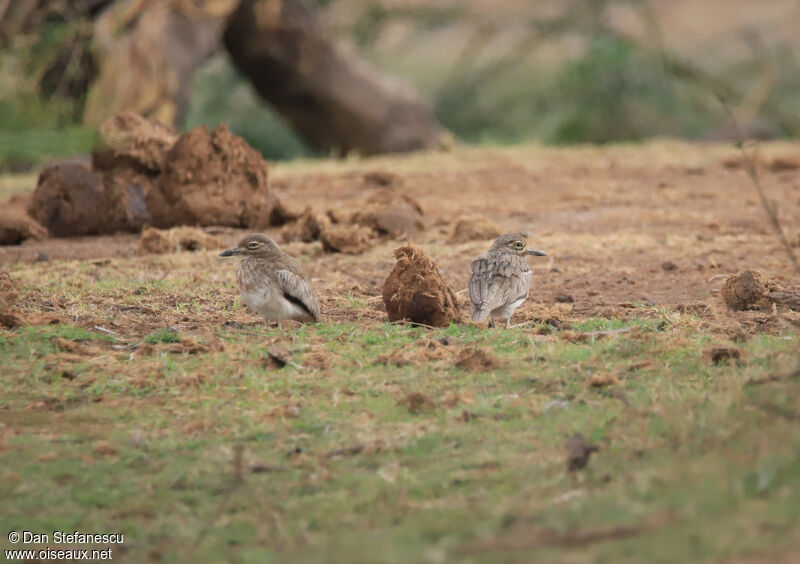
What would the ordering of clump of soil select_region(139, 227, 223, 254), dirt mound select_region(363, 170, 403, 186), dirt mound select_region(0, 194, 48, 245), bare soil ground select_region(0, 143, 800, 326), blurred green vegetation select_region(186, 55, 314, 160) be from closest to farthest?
bare soil ground select_region(0, 143, 800, 326) → clump of soil select_region(139, 227, 223, 254) → dirt mound select_region(0, 194, 48, 245) → dirt mound select_region(363, 170, 403, 186) → blurred green vegetation select_region(186, 55, 314, 160)

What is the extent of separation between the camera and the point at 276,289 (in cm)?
627

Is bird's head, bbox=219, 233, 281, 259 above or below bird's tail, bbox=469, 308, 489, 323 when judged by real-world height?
above

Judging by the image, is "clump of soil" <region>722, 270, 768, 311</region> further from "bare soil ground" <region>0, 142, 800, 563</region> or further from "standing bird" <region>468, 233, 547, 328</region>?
"standing bird" <region>468, 233, 547, 328</region>

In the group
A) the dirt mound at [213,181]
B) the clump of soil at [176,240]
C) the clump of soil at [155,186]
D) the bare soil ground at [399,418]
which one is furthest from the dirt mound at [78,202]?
the bare soil ground at [399,418]

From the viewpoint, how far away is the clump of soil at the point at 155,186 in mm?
9711

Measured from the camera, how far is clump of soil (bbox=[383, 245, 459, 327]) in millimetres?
6297

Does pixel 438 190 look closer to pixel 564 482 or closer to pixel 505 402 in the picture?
pixel 505 402

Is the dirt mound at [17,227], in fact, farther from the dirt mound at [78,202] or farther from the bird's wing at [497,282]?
the bird's wing at [497,282]

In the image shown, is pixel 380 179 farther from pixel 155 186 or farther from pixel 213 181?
pixel 155 186

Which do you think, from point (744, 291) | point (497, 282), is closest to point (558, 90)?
point (744, 291)

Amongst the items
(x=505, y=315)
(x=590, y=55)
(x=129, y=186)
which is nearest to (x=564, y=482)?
(x=505, y=315)

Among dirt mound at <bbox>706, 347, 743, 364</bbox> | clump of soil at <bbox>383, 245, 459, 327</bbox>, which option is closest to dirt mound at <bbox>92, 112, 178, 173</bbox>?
clump of soil at <bbox>383, 245, 459, 327</bbox>

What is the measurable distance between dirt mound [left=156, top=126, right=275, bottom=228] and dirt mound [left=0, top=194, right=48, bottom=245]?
0.98 meters

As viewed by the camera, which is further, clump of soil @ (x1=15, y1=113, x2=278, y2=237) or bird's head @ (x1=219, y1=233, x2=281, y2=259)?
clump of soil @ (x1=15, y1=113, x2=278, y2=237)
